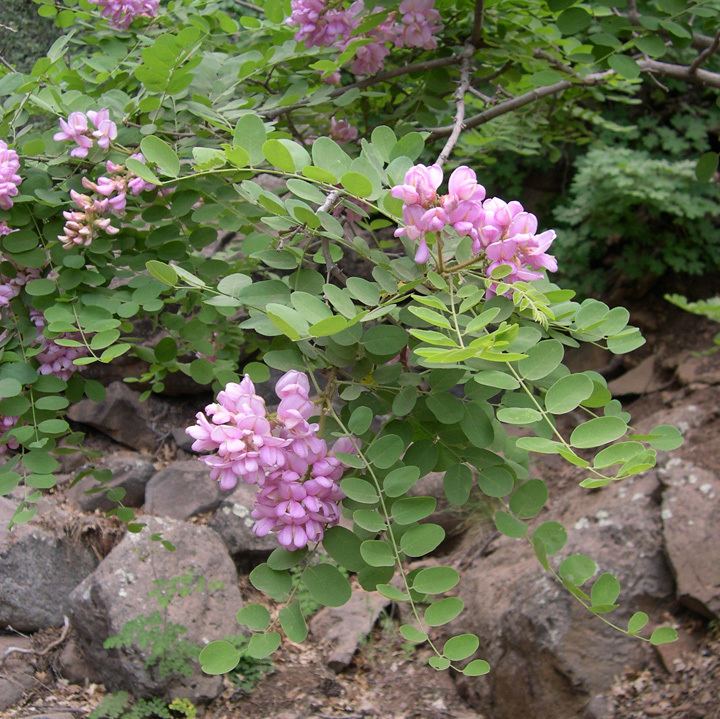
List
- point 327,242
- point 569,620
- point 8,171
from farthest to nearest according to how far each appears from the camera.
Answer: point 569,620
point 8,171
point 327,242

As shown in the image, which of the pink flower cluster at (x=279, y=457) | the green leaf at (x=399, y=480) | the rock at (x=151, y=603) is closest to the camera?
the pink flower cluster at (x=279, y=457)

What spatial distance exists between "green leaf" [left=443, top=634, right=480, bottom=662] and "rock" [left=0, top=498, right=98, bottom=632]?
3.22 meters

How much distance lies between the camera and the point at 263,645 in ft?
3.26

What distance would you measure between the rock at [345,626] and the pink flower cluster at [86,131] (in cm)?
252

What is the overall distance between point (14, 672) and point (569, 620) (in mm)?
2175

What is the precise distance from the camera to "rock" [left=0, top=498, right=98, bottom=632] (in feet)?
12.4

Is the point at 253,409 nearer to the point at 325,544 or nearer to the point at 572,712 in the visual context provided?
the point at 325,544

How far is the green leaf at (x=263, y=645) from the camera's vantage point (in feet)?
3.22

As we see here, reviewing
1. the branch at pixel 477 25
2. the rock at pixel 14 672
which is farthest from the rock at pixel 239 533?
the branch at pixel 477 25

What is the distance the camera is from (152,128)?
5.01 ft

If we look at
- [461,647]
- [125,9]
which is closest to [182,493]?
[125,9]

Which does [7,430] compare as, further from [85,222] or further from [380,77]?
[380,77]

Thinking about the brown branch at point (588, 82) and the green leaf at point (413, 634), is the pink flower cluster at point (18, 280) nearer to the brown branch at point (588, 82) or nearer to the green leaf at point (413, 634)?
the brown branch at point (588, 82)

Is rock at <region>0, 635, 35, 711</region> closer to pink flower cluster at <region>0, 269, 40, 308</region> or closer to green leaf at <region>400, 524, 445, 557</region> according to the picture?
pink flower cluster at <region>0, 269, 40, 308</region>
